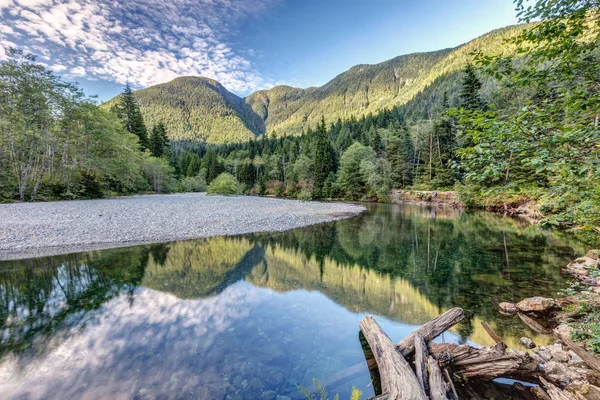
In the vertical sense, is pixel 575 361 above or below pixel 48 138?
below

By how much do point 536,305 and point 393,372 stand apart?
14.1ft

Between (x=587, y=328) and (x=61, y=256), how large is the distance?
12693 mm

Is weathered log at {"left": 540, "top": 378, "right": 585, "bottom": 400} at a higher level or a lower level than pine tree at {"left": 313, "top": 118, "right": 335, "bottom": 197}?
lower

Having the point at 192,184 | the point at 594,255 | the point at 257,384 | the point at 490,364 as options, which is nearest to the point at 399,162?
the point at 594,255

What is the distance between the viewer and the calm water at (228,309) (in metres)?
3.40

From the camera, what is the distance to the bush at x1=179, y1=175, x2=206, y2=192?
5750 centimetres

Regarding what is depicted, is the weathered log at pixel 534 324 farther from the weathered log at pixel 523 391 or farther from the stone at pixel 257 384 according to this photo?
the stone at pixel 257 384

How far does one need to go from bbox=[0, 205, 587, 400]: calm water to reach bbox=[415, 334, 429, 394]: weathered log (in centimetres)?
71

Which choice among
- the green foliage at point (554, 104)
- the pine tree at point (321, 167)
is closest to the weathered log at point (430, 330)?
the green foliage at point (554, 104)

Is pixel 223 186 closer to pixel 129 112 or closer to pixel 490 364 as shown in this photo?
pixel 129 112

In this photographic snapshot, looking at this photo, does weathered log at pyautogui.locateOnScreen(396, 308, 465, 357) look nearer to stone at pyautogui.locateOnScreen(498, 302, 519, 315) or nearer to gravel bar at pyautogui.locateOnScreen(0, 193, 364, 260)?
stone at pyautogui.locateOnScreen(498, 302, 519, 315)

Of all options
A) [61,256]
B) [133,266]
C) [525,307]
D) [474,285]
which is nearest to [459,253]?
[474,285]

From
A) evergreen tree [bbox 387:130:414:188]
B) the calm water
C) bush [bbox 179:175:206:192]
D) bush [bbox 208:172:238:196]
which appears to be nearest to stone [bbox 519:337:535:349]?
the calm water

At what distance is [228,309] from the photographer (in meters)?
5.52
